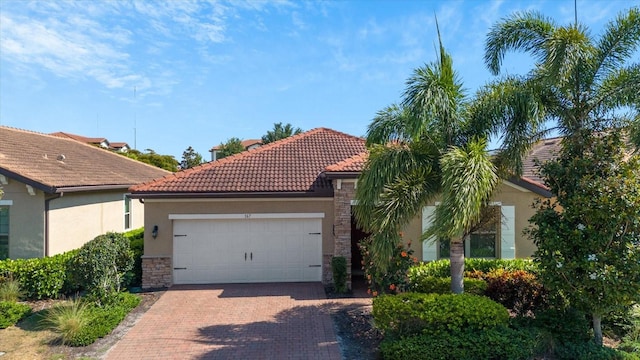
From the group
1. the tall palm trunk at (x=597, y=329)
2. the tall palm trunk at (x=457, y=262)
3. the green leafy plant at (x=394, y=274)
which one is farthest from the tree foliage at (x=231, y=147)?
the tall palm trunk at (x=597, y=329)

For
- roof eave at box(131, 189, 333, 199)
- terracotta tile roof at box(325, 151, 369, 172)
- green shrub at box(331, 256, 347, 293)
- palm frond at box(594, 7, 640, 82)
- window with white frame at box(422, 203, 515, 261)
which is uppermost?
palm frond at box(594, 7, 640, 82)

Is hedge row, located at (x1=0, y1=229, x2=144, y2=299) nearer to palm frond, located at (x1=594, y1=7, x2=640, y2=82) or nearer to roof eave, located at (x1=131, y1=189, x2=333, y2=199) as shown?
roof eave, located at (x1=131, y1=189, x2=333, y2=199)

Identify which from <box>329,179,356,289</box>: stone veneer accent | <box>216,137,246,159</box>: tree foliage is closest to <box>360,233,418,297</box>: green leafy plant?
<box>329,179,356,289</box>: stone veneer accent

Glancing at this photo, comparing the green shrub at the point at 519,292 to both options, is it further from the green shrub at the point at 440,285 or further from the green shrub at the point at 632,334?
the green shrub at the point at 632,334

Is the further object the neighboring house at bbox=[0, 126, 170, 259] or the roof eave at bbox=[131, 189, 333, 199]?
the roof eave at bbox=[131, 189, 333, 199]

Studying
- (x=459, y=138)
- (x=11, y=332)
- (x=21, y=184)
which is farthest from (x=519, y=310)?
(x=21, y=184)

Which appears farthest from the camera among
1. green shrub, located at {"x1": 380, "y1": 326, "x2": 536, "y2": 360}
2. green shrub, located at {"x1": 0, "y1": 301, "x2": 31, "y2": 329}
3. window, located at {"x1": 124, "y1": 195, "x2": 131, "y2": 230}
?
window, located at {"x1": 124, "y1": 195, "x2": 131, "y2": 230}

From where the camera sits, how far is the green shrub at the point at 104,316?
784 centimetres

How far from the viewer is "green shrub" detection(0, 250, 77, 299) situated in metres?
10.8

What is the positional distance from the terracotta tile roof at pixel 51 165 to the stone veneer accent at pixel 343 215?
28.9 feet

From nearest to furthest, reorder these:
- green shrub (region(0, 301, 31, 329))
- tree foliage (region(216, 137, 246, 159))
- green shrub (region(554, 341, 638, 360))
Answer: green shrub (region(554, 341, 638, 360)) → green shrub (region(0, 301, 31, 329)) → tree foliage (region(216, 137, 246, 159))

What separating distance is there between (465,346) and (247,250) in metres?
7.90

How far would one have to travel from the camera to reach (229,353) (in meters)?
7.36

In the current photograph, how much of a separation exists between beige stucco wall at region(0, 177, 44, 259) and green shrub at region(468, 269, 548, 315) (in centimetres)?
1358
